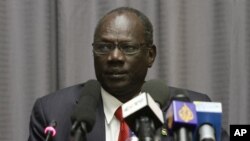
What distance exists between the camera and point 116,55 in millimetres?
1584

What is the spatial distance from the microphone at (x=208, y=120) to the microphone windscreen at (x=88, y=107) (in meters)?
0.25

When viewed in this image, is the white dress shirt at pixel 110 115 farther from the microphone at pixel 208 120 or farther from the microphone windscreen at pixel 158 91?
the microphone at pixel 208 120

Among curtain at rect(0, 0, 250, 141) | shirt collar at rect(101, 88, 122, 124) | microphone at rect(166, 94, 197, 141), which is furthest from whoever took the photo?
curtain at rect(0, 0, 250, 141)

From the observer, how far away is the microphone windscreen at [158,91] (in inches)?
45.3

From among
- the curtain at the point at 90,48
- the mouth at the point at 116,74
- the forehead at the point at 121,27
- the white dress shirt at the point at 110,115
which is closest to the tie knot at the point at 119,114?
the white dress shirt at the point at 110,115

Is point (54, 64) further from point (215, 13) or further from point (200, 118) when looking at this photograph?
point (200, 118)

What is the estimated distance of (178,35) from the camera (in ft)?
7.13

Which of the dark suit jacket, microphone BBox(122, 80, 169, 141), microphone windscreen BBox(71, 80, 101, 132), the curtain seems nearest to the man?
the dark suit jacket

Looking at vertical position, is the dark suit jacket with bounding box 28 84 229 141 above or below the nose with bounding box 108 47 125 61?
below

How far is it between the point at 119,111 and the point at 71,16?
70 cm

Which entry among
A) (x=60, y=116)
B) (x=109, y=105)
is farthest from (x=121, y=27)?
(x=60, y=116)

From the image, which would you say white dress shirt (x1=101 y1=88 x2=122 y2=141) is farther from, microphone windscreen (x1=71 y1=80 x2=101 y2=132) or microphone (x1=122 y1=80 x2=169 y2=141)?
microphone (x1=122 y1=80 x2=169 y2=141)

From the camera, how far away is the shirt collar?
1684 millimetres

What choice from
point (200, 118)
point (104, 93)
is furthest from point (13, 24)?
point (200, 118)
